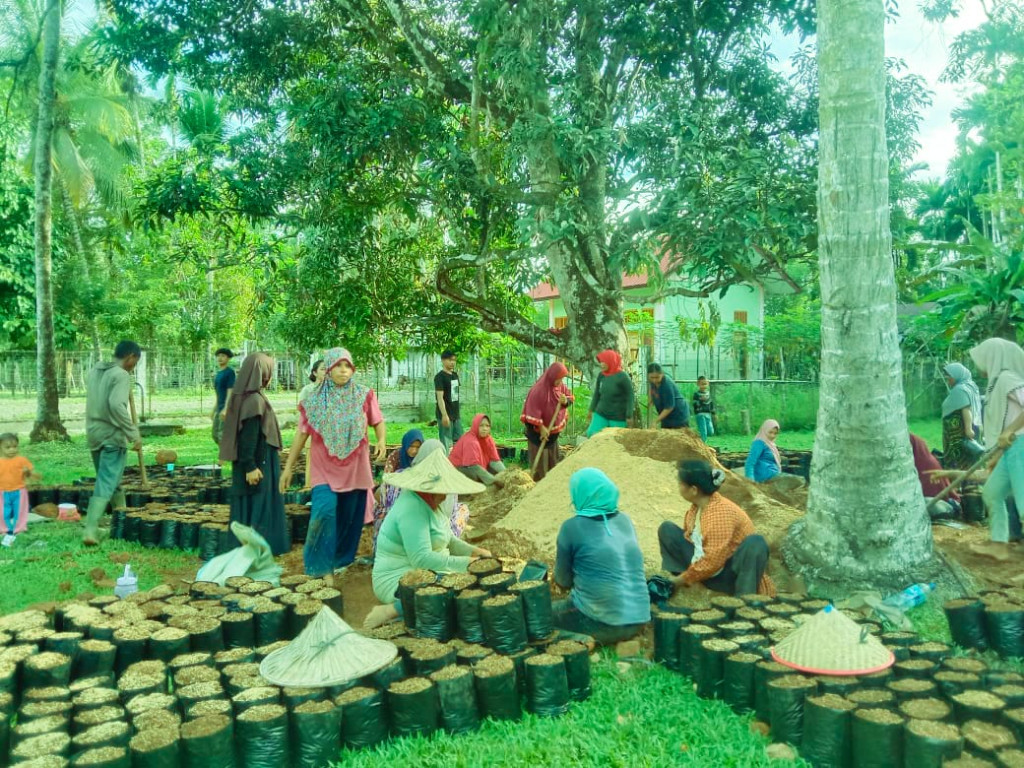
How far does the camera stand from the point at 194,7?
10.5m

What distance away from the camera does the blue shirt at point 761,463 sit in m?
8.72

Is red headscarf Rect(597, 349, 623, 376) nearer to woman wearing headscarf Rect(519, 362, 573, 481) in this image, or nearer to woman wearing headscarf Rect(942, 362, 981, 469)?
woman wearing headscarf Rect(519, 362, 573, 481)

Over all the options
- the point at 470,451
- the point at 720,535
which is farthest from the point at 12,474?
the point at 720,535

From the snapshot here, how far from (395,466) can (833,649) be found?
4044mm

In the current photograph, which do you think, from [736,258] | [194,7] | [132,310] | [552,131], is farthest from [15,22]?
[736,258]

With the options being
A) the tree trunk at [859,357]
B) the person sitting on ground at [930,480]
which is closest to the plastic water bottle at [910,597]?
the tree trunk at [859,357]

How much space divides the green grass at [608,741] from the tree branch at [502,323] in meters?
7.87

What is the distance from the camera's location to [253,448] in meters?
6.16

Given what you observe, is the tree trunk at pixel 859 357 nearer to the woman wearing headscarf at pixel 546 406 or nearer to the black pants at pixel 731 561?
the black pants at pixel 731 561

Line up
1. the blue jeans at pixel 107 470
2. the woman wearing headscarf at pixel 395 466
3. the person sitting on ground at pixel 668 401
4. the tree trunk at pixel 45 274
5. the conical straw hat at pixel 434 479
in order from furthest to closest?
the tree trunk at pixel 45 274
the person sitting on ground at pixel 668 401
the blue jeans at pixel 107 470
the woman wearing headscarf at pixel 395 466
the conical straw hat at pixel 434 479

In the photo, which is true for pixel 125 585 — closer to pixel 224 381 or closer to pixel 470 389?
pixel 224 381

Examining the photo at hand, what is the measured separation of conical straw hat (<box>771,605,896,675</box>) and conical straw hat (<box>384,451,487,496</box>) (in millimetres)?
1912

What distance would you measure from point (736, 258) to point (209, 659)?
6539mm

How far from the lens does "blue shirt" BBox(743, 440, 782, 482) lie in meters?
8.72
